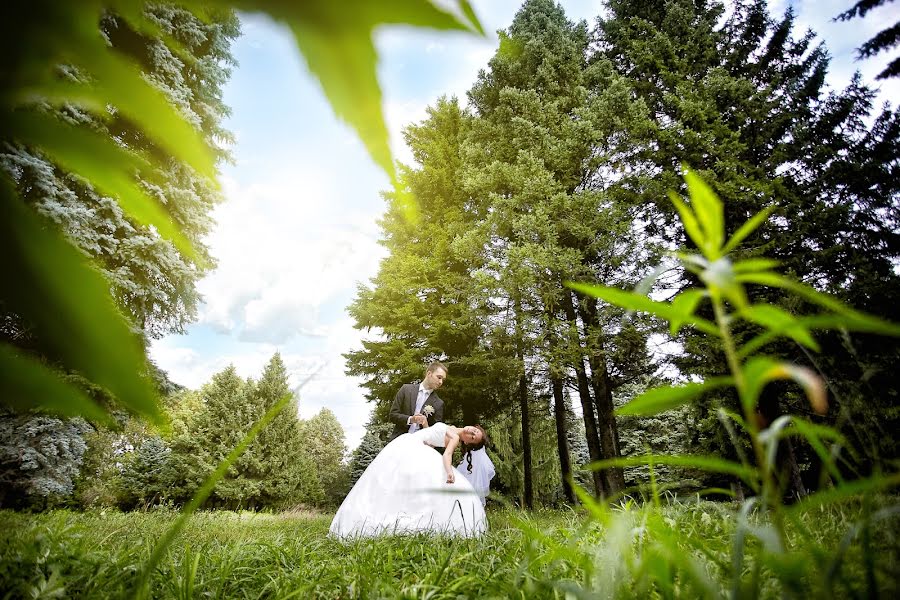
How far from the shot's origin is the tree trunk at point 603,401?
6.84 meters

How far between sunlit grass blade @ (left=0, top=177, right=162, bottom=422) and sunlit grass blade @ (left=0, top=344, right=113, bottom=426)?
3 cm

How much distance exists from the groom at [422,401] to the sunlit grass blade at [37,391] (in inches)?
204

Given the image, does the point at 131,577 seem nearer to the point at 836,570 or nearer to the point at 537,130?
the point at 836,570

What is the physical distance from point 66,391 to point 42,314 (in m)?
0.07

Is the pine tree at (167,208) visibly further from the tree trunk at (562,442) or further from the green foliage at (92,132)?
the tree trunk at (562,442)

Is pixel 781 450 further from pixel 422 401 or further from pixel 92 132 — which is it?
pixel 92 132

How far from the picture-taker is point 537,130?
338 inches

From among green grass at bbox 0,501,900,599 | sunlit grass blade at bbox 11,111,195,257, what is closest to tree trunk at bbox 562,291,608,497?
green grass at bbox 0,501,900,599

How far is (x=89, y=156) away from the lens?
1.09 feet

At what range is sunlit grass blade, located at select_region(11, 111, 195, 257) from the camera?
0.99 ft

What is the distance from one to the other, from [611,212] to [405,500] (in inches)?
247

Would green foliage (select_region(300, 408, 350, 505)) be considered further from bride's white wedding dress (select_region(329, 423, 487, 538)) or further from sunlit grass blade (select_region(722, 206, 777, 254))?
sunlit grass blade (select_region(722, 206, 777, 254))

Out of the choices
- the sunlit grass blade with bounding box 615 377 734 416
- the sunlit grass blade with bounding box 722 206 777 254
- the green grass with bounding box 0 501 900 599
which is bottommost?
the green grass with bounding box 0 501 900 599

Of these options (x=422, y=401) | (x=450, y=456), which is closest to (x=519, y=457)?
(x=422, y=401)
